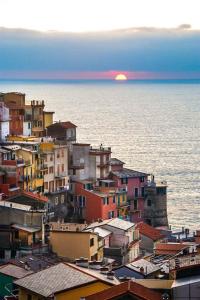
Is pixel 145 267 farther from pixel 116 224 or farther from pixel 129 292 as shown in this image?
pixel 116 224

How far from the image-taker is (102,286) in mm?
32969

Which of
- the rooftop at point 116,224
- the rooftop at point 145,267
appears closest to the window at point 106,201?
the rooftop at point 116,224

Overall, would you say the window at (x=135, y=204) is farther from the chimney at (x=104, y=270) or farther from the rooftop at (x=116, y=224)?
the chimney at (x=104, y=270)

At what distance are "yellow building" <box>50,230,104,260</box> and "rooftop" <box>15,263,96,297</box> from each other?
15.7 metres

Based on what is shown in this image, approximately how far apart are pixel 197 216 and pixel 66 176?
66.8 ft

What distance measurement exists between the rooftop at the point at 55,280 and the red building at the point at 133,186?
4456 centimetres

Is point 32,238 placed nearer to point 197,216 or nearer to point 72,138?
point 72,138

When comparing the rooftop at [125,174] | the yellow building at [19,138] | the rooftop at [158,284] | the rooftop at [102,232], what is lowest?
the rooftop at [102,232]

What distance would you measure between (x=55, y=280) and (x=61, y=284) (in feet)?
2.88

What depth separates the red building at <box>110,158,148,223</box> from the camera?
80.6 metres

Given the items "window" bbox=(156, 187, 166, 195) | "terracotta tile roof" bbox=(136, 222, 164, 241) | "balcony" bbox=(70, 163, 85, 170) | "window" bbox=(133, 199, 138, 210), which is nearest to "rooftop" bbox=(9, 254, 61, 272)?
"terracotta tile roof" bbox=(136, 222, 164, 241)

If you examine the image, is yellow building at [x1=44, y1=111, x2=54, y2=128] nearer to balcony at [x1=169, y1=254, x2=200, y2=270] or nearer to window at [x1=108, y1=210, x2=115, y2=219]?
window at [x1=108, y1=210, x2=115, y2=219]

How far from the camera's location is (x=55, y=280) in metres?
34.1

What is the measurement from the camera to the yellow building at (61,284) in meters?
32.2
